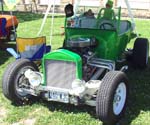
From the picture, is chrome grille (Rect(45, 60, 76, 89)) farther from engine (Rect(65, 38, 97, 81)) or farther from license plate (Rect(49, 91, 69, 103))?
engine (Rect(65, 38, 97, 81))

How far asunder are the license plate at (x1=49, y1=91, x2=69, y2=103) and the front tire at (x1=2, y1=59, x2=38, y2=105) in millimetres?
591

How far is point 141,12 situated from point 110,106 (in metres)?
17.9

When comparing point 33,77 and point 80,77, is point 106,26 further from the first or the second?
point 33,77

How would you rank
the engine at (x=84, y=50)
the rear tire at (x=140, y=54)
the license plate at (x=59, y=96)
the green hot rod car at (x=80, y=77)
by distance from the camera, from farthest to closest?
the rear tire at (x=140, y=54) < the engine at (x=84, y=50) < the license plate at (x=59, y=96) < the green hot rod car at (x=80, y=77)

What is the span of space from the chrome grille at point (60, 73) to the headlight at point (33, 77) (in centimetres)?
15

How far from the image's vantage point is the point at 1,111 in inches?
228

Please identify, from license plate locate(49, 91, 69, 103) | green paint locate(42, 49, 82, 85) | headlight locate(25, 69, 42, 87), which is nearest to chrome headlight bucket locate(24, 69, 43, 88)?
headlight locate(25, 69, 42, 87)

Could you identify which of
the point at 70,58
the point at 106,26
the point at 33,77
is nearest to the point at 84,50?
the point at 70,58

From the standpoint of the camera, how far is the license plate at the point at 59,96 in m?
5.23

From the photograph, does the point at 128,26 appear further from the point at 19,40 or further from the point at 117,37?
the point at 19,40

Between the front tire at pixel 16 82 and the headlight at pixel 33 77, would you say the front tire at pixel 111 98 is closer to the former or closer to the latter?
the headlight at pixel 33 77

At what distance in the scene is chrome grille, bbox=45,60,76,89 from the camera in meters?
5.33

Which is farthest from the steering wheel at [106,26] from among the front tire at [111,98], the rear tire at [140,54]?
the front tire at [111,98]

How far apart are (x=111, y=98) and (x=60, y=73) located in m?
0.90
